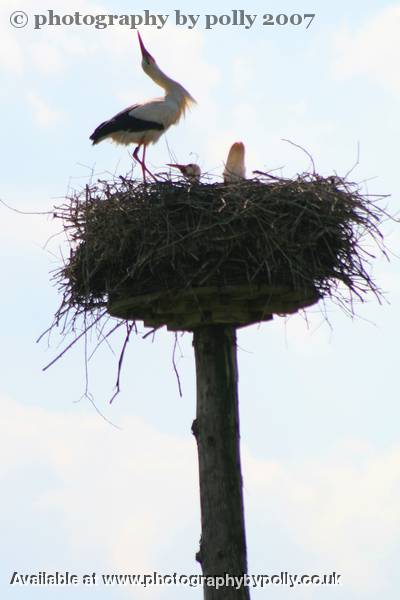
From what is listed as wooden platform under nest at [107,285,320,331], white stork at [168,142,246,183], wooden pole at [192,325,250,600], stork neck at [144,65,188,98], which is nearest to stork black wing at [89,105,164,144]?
stork neck at [144,65,188,98]

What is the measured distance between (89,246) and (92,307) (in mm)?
360

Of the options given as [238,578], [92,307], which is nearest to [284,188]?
[92,307]

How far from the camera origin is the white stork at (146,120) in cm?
1033

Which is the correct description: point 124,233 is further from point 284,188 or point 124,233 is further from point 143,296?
point 284,188

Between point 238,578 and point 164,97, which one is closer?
point 238,578

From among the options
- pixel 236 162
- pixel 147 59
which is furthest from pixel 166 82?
pixel 236 162

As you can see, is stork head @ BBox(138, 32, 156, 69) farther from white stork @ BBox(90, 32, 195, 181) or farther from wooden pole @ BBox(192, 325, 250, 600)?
wooden pole @ BBox(192, 325, 250, 600)

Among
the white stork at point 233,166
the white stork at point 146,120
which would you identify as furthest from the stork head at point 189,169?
the white stork at point 146,120

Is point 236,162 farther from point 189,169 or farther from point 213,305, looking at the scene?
point 213,305

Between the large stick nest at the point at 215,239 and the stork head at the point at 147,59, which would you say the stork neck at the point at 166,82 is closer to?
the stork head at the point at 147,59

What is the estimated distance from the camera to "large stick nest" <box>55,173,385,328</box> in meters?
7.41

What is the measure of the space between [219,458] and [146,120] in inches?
156

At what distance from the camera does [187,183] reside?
806 cm

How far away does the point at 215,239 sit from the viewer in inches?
293
